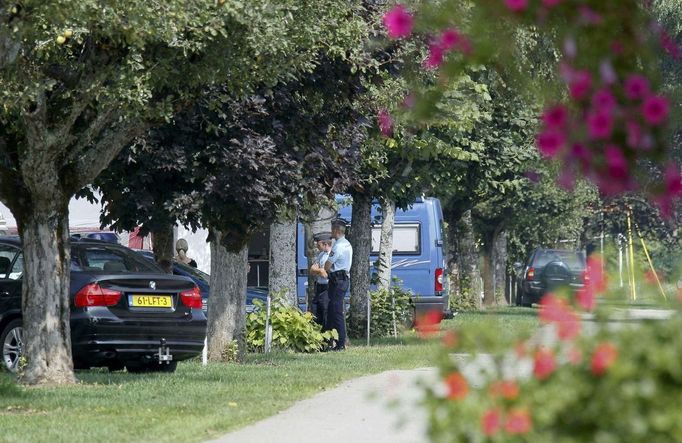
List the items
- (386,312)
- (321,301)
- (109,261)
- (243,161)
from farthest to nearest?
(386,312), (321,301), (243,161), (109,261)

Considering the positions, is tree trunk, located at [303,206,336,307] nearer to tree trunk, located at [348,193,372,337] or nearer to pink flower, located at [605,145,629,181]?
tree trunk, located at [348,193,372,337]

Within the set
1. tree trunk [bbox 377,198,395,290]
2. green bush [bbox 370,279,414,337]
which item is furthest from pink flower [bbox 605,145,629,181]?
tree trunk [bbox 377,198,395,290]

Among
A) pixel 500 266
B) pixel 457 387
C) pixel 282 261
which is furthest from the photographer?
pixel 500 266

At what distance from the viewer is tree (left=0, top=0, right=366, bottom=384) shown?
13523 millimetres

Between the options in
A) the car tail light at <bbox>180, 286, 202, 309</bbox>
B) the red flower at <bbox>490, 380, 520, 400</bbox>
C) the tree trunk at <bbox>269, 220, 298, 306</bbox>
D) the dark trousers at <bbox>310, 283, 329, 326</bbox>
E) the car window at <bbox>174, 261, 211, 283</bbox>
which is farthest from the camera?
the car window at <bbox>174, 261, 211, 283</bbox>

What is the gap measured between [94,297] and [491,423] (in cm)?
1253

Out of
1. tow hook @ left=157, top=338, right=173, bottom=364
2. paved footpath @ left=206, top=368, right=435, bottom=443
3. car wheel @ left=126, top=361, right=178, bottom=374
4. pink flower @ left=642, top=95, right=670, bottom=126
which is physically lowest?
paved footpath @ left=206, top=368, right=435, bottom=443

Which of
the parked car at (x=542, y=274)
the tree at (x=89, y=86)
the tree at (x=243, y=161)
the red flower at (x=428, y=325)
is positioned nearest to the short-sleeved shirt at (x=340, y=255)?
the tree at (x=243, y=161)

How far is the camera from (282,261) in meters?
24.3

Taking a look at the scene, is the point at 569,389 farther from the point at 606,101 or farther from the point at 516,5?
the point at 516,5

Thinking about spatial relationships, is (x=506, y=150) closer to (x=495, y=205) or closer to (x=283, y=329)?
(x=283, y=329)

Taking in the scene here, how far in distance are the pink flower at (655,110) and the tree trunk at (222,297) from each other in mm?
16621

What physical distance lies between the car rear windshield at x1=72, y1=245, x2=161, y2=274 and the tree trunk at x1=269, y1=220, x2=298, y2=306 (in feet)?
20.9

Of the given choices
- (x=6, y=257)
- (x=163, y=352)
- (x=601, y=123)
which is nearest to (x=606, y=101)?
(x=601, y=123)
